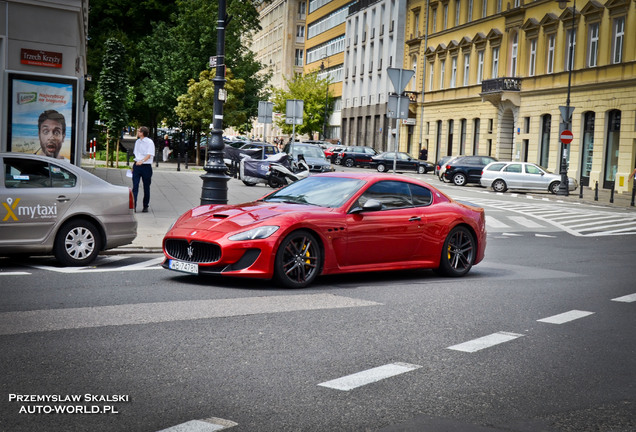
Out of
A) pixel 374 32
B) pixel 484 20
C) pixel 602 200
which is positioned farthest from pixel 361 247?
pixel 374 32

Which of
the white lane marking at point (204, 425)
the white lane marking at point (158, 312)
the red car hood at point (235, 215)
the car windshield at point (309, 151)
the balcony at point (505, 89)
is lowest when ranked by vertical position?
the white lane marking at point (158, 312)

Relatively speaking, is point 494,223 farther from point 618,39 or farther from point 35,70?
point 618,39

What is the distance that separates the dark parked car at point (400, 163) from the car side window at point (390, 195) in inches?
1808

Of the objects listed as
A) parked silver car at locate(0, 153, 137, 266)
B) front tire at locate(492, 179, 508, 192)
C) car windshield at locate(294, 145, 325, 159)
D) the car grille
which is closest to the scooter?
car windshield at locate(294, 145, 325, 159)

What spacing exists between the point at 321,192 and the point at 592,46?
38846mm

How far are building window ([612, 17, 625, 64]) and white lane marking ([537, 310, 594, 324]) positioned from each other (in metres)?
37.1

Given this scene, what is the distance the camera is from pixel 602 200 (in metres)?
A: 36.2

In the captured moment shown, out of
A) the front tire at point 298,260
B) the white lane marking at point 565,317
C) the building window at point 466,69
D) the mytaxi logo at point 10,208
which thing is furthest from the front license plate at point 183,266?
the building window at point 466,69

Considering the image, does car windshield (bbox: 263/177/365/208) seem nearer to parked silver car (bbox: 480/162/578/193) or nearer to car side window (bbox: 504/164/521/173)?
parked silver car (bbox: 480/162/578/193)

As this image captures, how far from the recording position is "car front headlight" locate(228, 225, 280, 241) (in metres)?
9.63

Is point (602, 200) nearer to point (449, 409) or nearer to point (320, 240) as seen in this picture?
point (320, 240)

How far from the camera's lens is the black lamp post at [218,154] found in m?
15.9

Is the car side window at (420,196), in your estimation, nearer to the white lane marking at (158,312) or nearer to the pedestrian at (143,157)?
the white lane marking at (158,312)

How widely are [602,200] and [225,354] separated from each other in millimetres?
32223
